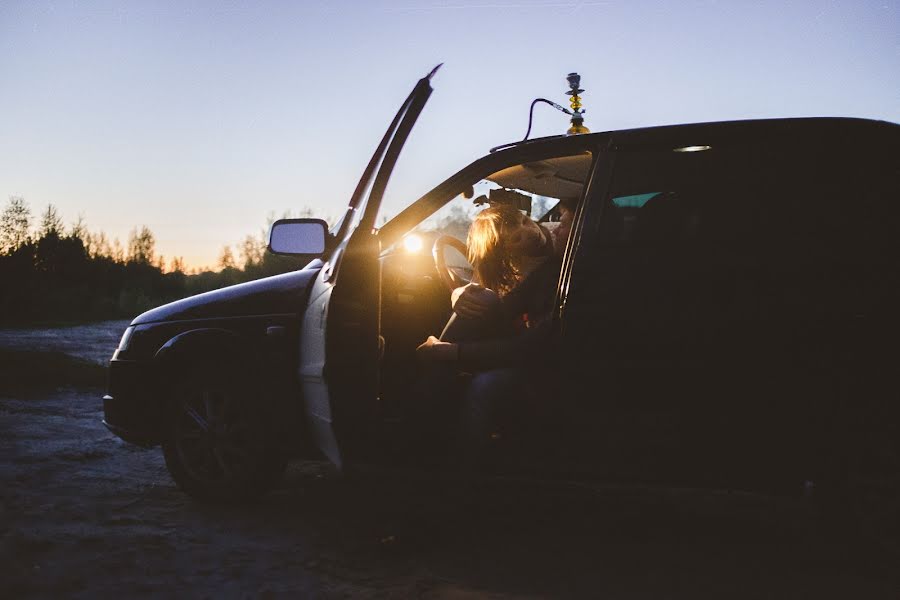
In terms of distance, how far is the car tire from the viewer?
149 inches

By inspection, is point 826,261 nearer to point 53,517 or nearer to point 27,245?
point 53,517

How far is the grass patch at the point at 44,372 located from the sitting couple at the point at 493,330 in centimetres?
684

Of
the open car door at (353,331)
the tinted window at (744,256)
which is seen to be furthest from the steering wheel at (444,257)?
the tinted window at (744,256)

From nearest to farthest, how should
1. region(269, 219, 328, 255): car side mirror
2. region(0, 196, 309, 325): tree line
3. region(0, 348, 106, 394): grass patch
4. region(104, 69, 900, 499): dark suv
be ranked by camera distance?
region(104, 69, 900, 499): dark suv
region(269, 219, 328, 255): car side mirror
region(0, 348, 106, 394): grass patch
region(0, 196, 309, 325): tree line

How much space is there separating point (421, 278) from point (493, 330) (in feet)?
2.05

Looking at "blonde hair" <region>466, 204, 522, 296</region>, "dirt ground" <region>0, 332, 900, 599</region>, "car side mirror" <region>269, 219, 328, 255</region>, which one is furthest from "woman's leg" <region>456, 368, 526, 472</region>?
"car side mirror" <region>269, 219, 328, 255</region>

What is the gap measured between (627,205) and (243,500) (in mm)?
2473

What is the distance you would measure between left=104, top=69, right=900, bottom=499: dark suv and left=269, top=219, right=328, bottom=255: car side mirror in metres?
0.33

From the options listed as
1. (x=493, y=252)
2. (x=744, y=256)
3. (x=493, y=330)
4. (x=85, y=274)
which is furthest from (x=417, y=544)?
(x=85, y=274)

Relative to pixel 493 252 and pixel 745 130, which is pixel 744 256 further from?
pixel 493 252

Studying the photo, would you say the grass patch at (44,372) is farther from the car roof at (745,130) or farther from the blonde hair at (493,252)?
the car roof at (745,130)

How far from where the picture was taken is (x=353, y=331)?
3.01 m

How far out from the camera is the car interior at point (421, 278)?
347cm

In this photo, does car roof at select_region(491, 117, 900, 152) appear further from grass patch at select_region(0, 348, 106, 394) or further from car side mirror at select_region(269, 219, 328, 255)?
grass patch at select_region(0, 348, 106, 394)
